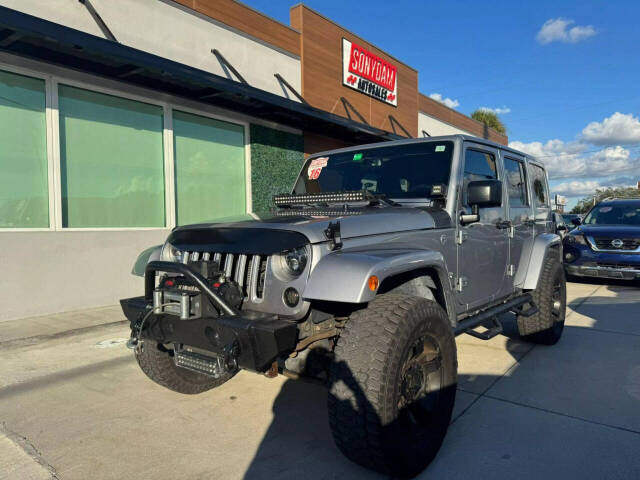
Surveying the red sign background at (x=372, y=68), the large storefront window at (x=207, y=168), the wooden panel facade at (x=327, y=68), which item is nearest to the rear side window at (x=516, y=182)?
the large storefront window at (x=207, y=168)

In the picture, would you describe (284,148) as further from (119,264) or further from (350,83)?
(119,264)

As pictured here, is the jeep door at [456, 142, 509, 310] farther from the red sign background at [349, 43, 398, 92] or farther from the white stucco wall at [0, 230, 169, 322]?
the red sign background at [349, 43, 398, 92]

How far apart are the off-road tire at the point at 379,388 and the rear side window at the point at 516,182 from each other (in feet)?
7.59

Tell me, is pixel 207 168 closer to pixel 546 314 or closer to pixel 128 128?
pixel 128 128

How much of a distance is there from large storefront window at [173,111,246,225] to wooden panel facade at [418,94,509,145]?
894 centimetres

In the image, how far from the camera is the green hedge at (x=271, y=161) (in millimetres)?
9398

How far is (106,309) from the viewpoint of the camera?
666cm

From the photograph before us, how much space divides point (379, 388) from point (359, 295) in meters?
0.44

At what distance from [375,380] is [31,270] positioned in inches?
222

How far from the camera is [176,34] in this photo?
779 cm

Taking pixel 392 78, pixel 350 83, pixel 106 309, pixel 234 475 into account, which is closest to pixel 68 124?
pixel 106 309

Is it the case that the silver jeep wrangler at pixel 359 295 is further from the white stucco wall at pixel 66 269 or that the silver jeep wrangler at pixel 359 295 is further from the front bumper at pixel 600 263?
the front bumper at pixel 600 263

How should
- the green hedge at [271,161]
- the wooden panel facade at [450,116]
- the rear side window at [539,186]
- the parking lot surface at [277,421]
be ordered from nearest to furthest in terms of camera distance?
the parking lot surface at [277,421] < the rear side window at [539,186] < the green hedge at [271,161] < the wooden panel facade at [450,116]

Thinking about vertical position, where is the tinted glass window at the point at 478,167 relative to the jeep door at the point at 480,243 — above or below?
above
